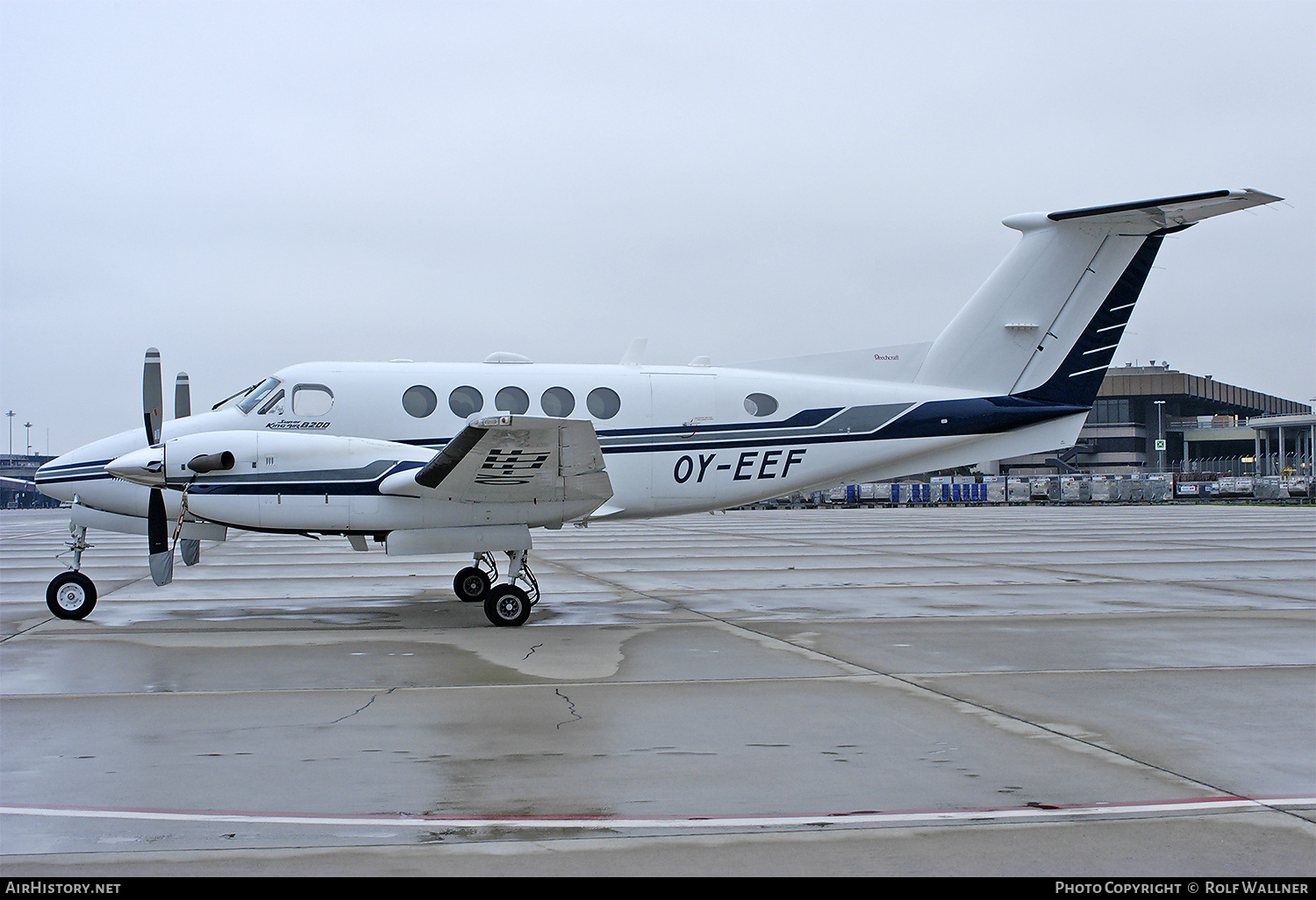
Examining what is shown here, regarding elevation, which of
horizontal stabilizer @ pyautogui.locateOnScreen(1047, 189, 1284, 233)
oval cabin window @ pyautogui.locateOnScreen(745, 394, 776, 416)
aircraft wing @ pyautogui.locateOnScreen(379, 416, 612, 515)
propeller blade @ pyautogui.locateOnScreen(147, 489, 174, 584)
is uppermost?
horizontal stabilizer @ pyautogui.locateOnScreen(1047, 189, 1284, 233)

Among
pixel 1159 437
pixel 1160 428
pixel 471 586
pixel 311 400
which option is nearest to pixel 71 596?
pixel 311 400

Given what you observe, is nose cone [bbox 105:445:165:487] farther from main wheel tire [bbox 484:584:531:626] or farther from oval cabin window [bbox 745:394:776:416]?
oval cabin window [bbox 745:394:776:416]

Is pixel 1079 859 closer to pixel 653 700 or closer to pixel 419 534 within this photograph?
pixel 653 700

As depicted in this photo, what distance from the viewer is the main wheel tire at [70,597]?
11.9 meters

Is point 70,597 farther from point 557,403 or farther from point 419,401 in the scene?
point 557,403

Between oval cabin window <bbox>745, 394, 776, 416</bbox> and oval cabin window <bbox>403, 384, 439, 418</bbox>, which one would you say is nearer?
oval cabin window <bbox>403, 384, 439, 418</bbox>

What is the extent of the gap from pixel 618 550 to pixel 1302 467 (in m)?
87.2

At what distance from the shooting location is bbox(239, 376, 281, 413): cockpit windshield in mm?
12859

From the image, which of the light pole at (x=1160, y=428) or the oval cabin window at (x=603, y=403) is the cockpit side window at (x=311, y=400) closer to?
the oval cabin window at (x=603, y=403)

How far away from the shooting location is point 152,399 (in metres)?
12.3

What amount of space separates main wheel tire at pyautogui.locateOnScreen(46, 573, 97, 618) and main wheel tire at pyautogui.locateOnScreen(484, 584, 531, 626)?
466cm

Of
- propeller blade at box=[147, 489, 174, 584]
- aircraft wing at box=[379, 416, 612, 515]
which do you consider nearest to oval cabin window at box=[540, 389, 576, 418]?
aircraft wing at box=[379, 416, 612, 515]

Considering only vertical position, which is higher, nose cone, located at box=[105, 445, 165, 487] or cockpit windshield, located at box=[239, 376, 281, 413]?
cockpit windshield, located at box=[239, 376, 281, 413]

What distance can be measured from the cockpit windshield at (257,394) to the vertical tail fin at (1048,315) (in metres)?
8.64
